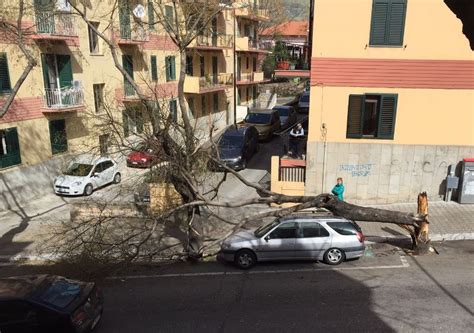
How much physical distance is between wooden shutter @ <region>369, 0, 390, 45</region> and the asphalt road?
7824 mm

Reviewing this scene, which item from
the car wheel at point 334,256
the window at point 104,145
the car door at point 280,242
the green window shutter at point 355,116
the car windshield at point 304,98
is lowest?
the car wheel at point 334,256

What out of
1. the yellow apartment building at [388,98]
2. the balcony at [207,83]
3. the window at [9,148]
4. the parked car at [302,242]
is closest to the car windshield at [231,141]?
the yellow apartment building at [388,98]

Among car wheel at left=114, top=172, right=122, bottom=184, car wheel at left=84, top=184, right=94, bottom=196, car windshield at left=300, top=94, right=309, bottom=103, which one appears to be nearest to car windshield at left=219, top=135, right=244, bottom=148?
car wheel at left=114, top=172, right=122, bottom=184

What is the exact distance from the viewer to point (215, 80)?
3362 centimetres

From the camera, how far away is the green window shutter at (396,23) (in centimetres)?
1523

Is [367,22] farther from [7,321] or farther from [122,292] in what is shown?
[7,321]

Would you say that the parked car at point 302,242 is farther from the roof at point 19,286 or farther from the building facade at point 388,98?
the roof at point 19,286

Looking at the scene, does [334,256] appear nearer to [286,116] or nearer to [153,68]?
[153,68]

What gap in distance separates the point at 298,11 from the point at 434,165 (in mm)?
55387

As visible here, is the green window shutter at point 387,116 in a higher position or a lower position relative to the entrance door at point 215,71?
lower

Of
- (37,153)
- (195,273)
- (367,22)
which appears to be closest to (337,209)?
(195,273)

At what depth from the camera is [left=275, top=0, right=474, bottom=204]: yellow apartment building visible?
15.4m

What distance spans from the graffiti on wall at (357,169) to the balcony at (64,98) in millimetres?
13081

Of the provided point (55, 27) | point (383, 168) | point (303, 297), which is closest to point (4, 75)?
point (55, 27)
